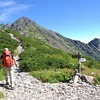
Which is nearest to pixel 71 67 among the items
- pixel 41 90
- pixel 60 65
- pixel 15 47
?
pixel 60 65

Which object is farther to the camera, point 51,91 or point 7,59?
point 7,59

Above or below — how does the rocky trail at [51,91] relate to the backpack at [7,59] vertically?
below

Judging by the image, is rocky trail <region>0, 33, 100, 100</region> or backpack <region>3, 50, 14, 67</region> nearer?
rocky trail <region>0, 33, 100, 100</region>

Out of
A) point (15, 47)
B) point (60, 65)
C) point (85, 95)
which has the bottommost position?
point (85, 95)

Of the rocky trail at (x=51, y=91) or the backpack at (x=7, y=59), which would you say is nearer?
the rocky trail at (x=51, y=91)

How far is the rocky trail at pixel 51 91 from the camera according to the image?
44.7 ft

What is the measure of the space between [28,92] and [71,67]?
331 inches

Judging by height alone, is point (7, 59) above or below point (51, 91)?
above

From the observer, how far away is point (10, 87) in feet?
50.1

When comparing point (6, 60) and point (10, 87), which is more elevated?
point (6, 60)

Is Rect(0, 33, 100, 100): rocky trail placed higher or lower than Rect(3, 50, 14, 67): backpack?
lower

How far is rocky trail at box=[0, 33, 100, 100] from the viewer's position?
13.6m

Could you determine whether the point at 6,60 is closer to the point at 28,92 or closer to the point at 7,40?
the point at 28,92

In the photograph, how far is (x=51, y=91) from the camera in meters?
14.9
